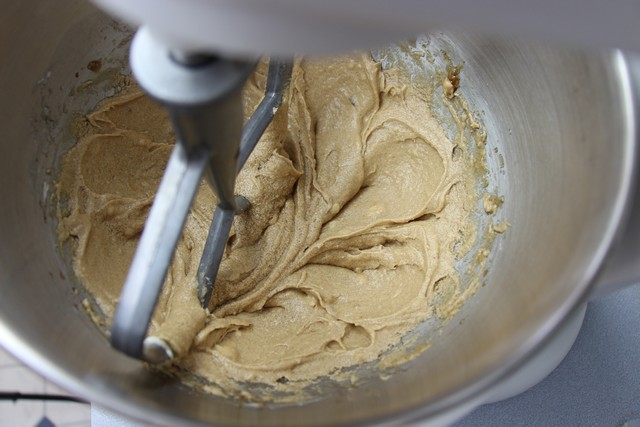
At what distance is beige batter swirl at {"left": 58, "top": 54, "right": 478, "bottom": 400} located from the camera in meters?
0.98

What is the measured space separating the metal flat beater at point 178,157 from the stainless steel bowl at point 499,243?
0.32 feet

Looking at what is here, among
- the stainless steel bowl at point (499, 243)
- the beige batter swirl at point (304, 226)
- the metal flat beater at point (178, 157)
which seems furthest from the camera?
the beige batter swirl at point (304, 226)

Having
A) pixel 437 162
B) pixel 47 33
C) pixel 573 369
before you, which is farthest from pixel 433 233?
pixel 47 33

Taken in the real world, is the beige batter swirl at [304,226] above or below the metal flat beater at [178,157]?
below

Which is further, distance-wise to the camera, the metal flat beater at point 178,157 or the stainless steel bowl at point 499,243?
the stainless steel bowl at point 499,243

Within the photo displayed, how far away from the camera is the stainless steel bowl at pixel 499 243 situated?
721 millimetres

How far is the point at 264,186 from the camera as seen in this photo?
3.77 ft

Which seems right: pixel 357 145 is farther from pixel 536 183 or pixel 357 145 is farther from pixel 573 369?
pixel 573 369

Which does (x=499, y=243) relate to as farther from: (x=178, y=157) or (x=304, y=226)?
(x=178, y=157)

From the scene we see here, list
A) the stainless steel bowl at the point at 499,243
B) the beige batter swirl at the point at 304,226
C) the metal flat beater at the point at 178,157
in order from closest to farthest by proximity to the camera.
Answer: the metal flat beater at the point at 178,157 < the stainless steel bowl at the point at 499,243 < the beige batter swirl at the point at 304,226

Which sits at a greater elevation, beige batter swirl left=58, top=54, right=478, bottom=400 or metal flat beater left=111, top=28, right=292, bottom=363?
metal flat beater left=111, top=28, right=292, bottom=363

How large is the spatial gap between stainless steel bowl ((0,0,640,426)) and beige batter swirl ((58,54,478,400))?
3.1 inches

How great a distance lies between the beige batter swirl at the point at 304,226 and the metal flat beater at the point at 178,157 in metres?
0.11

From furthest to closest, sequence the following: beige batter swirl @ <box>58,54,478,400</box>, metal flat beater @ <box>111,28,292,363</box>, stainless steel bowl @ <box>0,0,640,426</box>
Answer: beige batter swirl @ <box>58,54,478,400</box>, stainless steel bowl @ <box>0,0,640,426</box>, metal flat beater @ <box>111,28,292,363</box>
